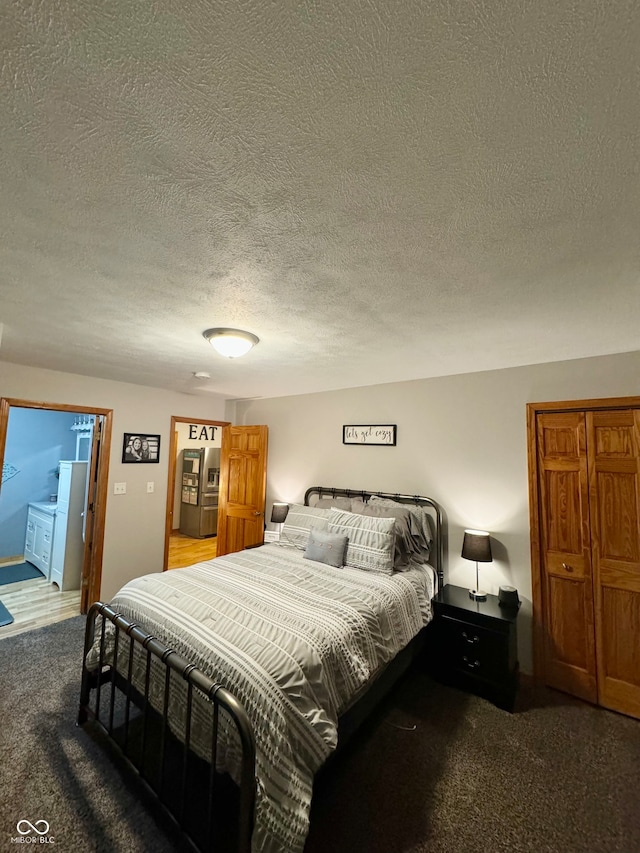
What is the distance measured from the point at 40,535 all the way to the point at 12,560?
731 mm

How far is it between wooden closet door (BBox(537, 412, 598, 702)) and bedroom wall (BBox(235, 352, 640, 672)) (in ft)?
0.45

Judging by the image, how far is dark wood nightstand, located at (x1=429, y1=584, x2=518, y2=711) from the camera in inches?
94.5

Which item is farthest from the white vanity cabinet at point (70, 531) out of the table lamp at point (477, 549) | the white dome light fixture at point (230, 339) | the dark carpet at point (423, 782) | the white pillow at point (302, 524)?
the table lamp at point (477, 549)

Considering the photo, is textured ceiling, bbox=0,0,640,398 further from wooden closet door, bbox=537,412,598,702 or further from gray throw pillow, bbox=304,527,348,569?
gray throw pillow, bbox=304,527,348,569

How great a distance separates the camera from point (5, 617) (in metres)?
3.43

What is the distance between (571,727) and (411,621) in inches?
44.4

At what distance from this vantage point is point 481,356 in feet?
8.73

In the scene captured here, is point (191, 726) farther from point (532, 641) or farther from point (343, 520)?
point (532, 641)

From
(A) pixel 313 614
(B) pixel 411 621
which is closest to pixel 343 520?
(B) pixel 411 621

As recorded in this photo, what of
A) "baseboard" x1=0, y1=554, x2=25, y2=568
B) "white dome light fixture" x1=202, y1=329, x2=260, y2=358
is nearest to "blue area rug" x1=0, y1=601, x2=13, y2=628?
"baseboard" x1=0, y1=554, x2=25, y2=568

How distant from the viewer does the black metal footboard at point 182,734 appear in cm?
131

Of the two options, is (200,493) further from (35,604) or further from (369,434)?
(369,434)

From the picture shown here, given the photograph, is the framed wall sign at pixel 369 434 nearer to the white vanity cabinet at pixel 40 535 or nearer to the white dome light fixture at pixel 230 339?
the white dome light fixture at pixel 230 339

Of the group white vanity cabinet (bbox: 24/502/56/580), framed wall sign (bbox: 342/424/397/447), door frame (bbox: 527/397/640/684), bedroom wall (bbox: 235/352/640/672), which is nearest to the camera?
door frame (bbox: 527/397/640/684)
